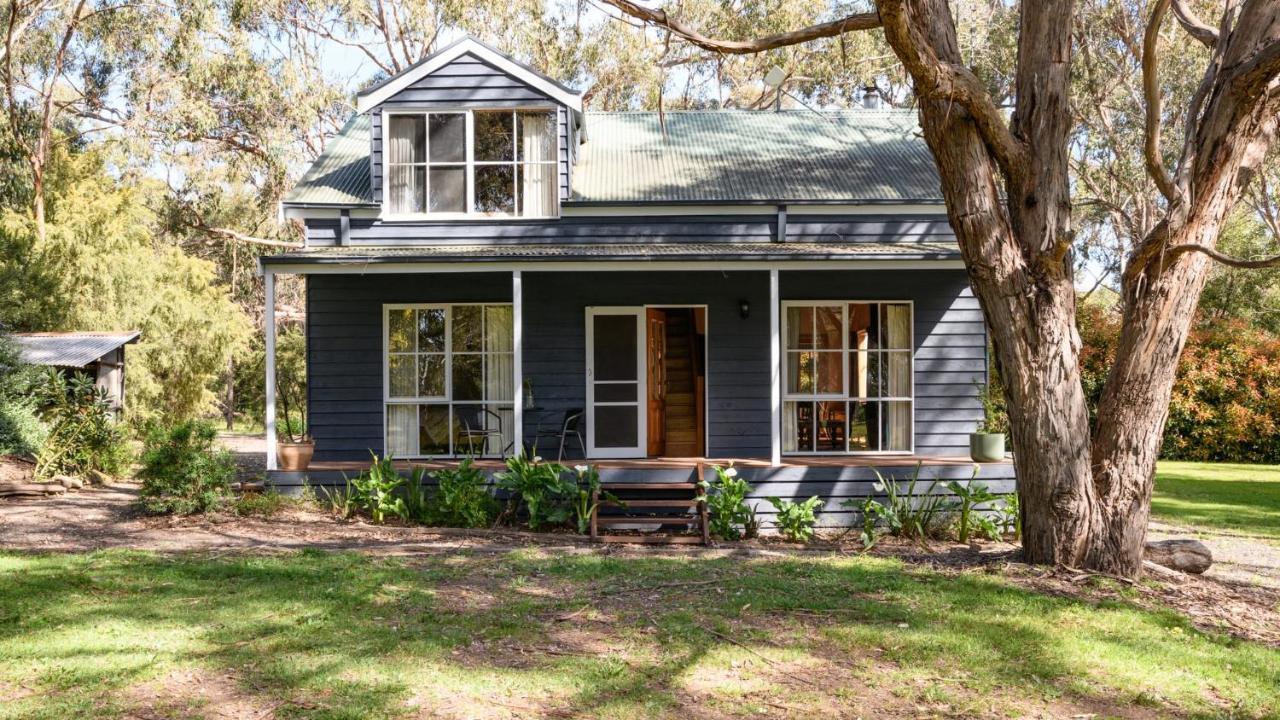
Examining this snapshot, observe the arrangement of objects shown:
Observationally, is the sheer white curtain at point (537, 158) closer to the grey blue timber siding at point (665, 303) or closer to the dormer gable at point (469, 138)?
the dormer gable at point (469, 138)

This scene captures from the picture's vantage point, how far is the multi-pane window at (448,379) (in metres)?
11.7

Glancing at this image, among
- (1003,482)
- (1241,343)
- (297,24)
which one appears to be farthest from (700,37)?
(297,24)

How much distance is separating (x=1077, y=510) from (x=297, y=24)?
66.3 feet

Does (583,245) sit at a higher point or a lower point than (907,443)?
higher

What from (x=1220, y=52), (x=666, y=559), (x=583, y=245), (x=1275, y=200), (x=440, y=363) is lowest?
Result: (x=666, y=559)

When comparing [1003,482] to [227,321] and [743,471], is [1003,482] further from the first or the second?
[227,321]

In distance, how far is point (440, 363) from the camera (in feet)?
38.8

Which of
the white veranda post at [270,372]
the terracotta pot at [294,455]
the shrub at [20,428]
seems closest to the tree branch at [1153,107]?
the white veranda post at [270,372]

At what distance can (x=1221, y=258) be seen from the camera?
6.00m

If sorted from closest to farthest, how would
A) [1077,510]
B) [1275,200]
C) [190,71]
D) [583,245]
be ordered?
[1077,510] < [583,245] < [190,71] < [1275,200]

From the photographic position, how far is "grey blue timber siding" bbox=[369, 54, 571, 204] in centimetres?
1155

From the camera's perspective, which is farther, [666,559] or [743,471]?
[743,471]

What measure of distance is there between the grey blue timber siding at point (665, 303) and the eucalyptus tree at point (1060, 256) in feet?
15.8

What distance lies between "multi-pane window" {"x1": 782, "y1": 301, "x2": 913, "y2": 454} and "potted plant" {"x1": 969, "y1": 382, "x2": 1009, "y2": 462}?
2.97 feet
